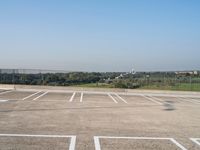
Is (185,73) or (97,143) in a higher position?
(185,73)

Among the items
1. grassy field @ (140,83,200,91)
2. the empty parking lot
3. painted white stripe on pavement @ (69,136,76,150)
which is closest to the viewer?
painted white stripe on pavement @ (69,136,76,150)

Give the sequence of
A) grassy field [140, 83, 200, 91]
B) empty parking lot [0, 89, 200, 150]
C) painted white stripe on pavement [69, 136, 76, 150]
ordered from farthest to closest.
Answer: grassy field [140, 83, 200, 91] → empty parking lot [0, 89, 200, 150] → painted white stripe on pavement [69, 136, 76, 150]

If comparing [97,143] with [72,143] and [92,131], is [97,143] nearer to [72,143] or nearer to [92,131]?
[72,143]

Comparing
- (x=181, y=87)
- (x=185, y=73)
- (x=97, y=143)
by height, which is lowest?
(x=97, y=143)

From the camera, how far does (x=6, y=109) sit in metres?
12.0

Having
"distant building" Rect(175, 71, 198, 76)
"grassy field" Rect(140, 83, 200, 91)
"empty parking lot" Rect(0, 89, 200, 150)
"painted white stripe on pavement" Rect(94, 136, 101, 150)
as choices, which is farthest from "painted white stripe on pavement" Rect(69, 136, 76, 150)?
"distant building" Rect(175, 71, 198, 76)

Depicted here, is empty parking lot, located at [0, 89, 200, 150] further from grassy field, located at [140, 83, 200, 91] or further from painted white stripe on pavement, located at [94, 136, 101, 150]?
grassy field, located at [140, 83, 200, 91]

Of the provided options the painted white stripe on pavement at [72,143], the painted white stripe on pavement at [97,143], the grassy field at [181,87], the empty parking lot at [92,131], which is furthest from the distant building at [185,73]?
the painted white stripe on pavement at [72,143]

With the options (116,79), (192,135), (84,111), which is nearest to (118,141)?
(192,135)

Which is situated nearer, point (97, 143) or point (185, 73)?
point (97, 143)

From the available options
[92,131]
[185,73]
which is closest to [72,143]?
[92,131]

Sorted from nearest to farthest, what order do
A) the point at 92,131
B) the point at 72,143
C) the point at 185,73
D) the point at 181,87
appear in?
the point at 72,143 → the point at 92,131 → the point at 181,87 → the point at 185,73

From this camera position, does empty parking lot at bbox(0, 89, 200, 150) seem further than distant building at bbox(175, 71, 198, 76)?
No

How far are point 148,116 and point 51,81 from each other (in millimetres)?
16670
